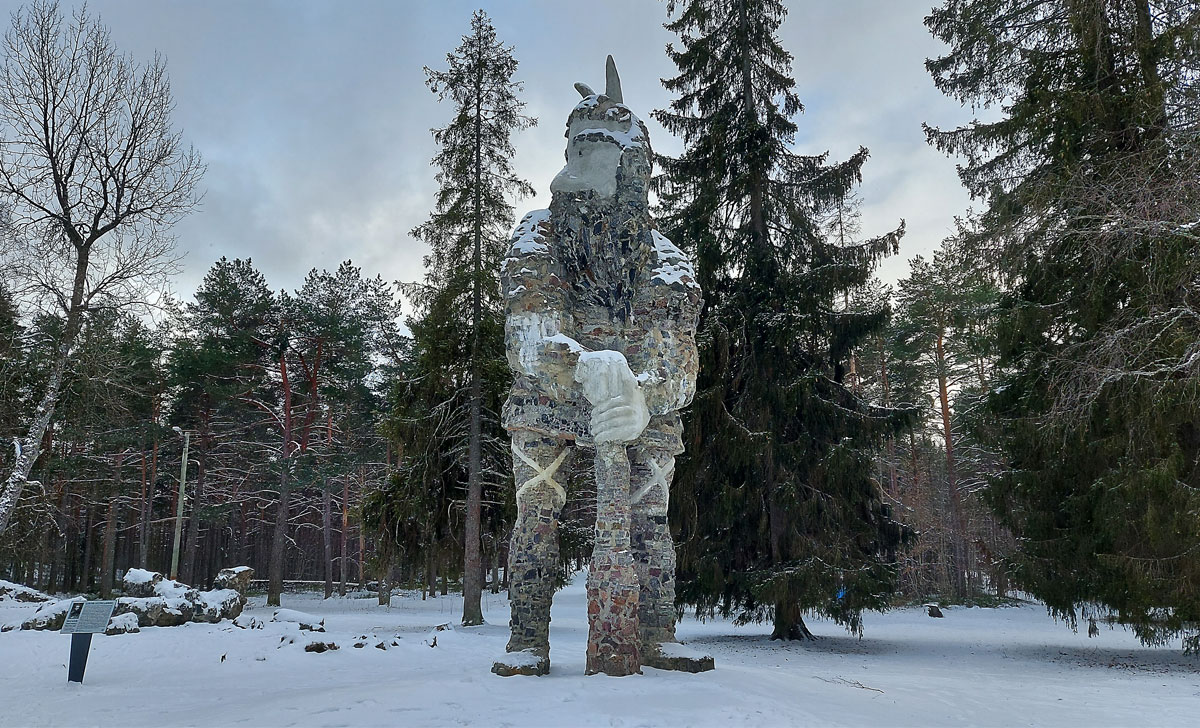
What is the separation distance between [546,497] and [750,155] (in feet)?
30.8

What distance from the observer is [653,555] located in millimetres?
5773

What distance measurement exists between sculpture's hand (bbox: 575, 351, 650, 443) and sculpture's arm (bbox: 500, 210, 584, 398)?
28 cm

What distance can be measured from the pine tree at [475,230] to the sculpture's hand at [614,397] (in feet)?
27.2

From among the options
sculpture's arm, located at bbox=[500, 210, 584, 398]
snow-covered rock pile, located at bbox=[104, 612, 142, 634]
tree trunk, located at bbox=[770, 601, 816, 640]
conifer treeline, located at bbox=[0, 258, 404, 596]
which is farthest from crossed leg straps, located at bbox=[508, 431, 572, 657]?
conifer treeline, located at bbox=[0, 258, 404, 596]

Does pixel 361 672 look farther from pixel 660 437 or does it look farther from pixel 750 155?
pixel 750 155

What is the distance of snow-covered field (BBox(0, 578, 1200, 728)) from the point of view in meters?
4.46

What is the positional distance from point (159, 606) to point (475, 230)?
8852 millimetres

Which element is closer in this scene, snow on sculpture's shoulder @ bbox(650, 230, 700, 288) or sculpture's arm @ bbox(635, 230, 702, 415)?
sculpture's arm @ bbox(635, 230, 702, 415)

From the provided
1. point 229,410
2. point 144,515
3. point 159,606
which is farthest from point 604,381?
point 144,515

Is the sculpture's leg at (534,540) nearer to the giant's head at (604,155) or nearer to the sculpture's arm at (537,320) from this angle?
the sculpture's arm at (537,320)

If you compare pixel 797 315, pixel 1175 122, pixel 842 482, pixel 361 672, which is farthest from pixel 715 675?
pixel 1175 122

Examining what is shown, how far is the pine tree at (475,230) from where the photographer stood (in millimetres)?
13195

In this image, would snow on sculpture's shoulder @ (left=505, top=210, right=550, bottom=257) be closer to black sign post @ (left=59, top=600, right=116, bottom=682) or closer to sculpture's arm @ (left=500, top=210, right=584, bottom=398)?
sculpture's arm @ (left=500, top=210, right=584, bottom=398)

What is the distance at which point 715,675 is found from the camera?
5.43 m
